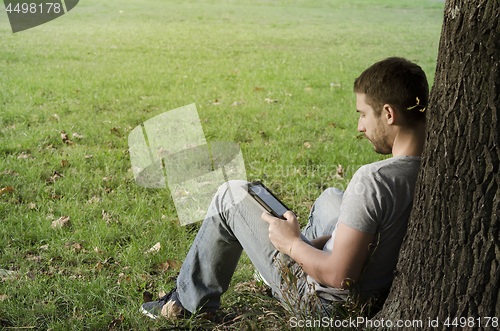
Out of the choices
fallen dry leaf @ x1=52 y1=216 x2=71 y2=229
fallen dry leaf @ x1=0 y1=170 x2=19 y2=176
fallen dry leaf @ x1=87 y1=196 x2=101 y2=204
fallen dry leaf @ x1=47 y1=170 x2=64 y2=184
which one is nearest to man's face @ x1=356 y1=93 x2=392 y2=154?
fallen dry leaf @ x1=52 y1=216 x2=71 y2=229

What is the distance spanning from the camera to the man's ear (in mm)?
1682

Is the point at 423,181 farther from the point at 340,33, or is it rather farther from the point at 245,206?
the point at 340,33

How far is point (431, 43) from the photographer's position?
1295 cm

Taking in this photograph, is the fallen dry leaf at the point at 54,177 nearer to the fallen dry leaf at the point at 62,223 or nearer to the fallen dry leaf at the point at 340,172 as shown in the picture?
the fallen dry leaf at the point at 62,223

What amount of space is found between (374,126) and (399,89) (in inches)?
7.5

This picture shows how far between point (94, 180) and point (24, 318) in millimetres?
1773

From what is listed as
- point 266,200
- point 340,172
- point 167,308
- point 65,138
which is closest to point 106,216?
point 167,308

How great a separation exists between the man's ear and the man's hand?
1.95 feet

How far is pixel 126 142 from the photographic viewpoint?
187 inches

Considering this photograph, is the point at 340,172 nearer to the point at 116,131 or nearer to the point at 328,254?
the point at 328,254

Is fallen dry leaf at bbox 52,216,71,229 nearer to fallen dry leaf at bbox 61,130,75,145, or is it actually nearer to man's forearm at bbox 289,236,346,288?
fallen dry leaf at bbox 61,130,75,145

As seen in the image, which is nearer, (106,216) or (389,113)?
(389,113)

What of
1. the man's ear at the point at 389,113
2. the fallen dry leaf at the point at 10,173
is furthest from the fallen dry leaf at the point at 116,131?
the man's ear at the point at 389,113

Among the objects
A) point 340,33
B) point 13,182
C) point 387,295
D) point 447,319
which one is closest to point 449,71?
point 447,319
